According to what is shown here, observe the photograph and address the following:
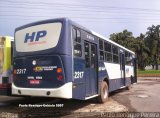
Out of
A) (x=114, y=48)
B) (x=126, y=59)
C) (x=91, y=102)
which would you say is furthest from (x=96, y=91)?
(x=126, y=59)

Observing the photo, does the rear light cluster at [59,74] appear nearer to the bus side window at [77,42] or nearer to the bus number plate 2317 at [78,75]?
the bus number plate 2317 at [78,75]

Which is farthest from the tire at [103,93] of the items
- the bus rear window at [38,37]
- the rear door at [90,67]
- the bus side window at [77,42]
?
the bus rear window at [38,37]

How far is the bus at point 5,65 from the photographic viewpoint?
11039 millimetres

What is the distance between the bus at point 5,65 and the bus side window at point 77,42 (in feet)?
9.68

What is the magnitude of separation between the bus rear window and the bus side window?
65cm

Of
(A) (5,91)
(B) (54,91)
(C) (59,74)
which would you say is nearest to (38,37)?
(C) (59,74)

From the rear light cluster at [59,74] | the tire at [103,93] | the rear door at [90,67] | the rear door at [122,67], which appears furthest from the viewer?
the rear door at [122,67]

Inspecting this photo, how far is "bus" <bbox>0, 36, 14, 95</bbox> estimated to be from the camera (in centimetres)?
1104

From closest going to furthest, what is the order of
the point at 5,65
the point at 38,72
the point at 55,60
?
the point at 55,60 → the point at 38,72 → the point at 5,65

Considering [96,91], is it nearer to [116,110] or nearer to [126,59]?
[116,110]

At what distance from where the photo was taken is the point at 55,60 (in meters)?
9.12

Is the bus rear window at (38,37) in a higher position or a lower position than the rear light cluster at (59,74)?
higher

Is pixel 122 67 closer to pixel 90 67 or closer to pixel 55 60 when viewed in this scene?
pixel 90 67

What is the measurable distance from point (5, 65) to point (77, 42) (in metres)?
3.14
